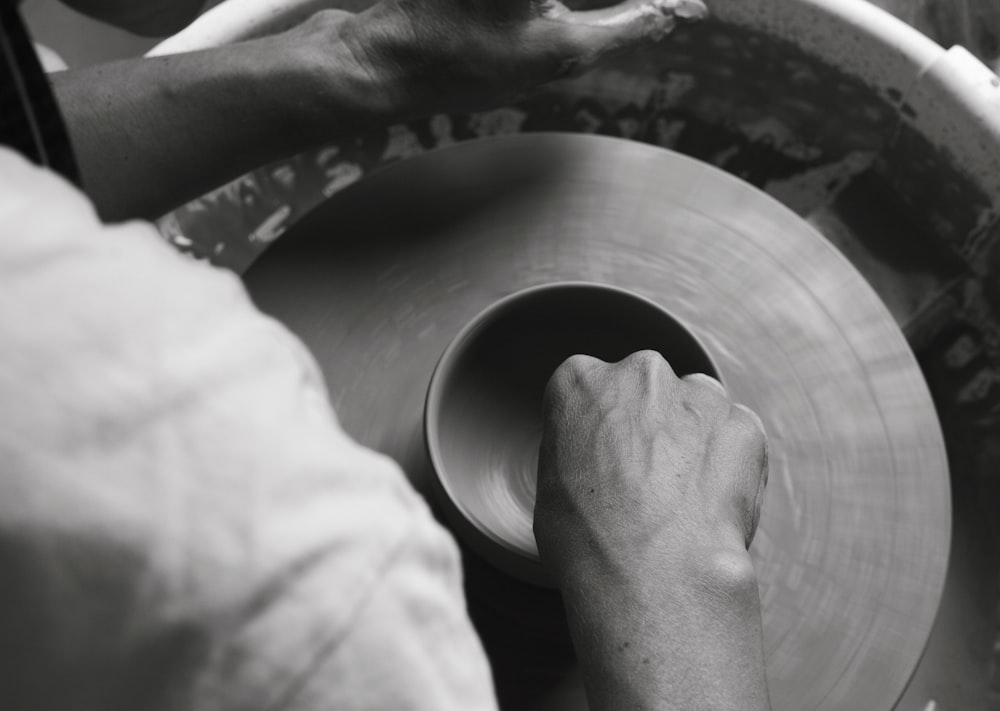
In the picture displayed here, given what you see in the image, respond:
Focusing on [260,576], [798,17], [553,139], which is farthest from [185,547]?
[798,17]

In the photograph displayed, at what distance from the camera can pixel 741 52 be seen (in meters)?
1.33

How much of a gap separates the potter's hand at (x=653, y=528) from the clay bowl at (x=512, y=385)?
3.0 inches

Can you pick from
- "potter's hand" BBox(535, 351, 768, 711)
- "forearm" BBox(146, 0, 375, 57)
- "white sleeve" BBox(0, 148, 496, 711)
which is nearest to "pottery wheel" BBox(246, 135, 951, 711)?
"potter's hand" BBox(535, 351, 768, 711)

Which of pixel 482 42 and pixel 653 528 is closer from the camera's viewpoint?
pixel 653 528

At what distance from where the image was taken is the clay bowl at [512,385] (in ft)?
2.73

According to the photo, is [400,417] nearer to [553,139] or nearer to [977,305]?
[553,139]

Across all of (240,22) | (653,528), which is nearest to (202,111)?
(240,22)

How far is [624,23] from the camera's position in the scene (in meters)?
1.08

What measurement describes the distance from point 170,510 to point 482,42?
0.84 m

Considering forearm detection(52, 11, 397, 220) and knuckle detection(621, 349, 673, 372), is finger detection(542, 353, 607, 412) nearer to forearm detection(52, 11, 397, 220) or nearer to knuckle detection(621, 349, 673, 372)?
knuckle detection(621, 349, 673, 372)

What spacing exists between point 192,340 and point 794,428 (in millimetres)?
763

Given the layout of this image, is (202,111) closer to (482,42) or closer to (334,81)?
(334,81)

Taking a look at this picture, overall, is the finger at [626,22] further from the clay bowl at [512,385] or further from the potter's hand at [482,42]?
the clay bowl at [512,385]

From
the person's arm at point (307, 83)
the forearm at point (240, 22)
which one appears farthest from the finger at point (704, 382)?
the forearm at point (240, 22)
